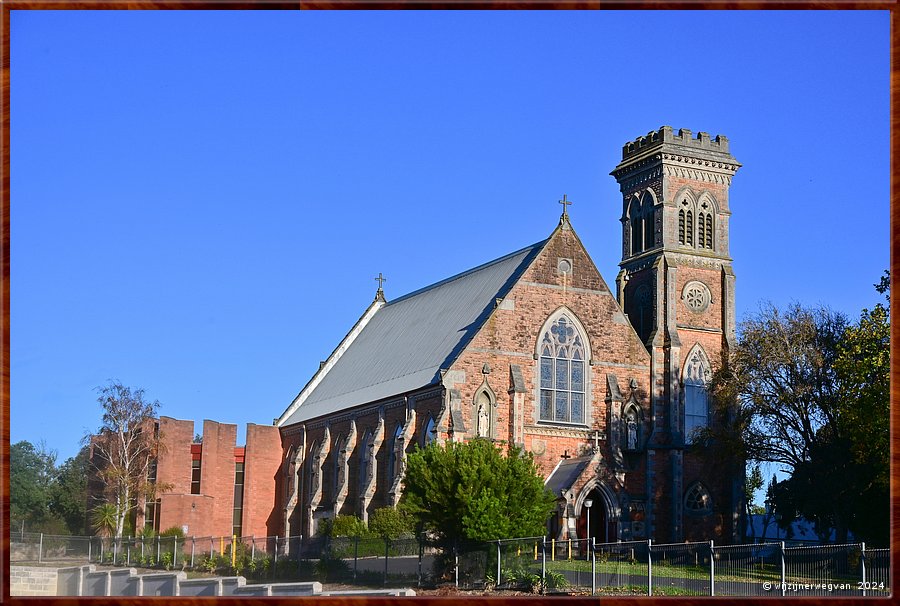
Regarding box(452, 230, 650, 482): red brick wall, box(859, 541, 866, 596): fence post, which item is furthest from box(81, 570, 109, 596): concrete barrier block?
box(859, 541, 866, 596): fence post

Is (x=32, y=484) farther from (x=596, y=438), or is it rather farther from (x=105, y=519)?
(x=596, y=438)

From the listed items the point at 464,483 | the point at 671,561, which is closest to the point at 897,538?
the point at 671,561

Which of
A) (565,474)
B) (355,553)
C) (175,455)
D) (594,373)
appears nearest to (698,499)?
(594,373)

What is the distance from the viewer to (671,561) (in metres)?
35.8

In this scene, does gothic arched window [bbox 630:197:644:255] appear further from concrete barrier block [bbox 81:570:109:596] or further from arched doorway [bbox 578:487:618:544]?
concrete barrier block [bbox 81:570:109:596]

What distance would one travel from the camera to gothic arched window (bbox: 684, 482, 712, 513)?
55688 mm

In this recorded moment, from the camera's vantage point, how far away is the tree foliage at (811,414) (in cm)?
4334

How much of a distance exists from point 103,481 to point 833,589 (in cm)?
4499

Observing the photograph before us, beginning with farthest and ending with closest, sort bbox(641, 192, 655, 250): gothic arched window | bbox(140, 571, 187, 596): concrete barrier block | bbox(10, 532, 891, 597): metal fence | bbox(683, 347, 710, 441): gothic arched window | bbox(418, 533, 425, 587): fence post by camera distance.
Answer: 1. bbox(641, 192, 655, 250): gothic arched window
2. bbox(683, 347, 710, 441): gothic arched window
3. bbox(140, 571, 187, 596): concrete barrier block
4. bbox(418, 533, 425, 587): fence post
5. bbox(10, 532, 891, 597): metal fence

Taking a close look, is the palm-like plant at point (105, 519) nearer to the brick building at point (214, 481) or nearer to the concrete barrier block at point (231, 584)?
the brick building at point (214, 481)

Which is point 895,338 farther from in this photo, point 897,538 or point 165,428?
point 165,428

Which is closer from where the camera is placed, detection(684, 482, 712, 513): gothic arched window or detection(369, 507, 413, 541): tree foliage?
detection(369, 507, 413, 541): tree foliage

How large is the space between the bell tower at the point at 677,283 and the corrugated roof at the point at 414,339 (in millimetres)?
5883

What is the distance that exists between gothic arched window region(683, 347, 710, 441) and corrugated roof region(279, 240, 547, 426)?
8595 millimetres
